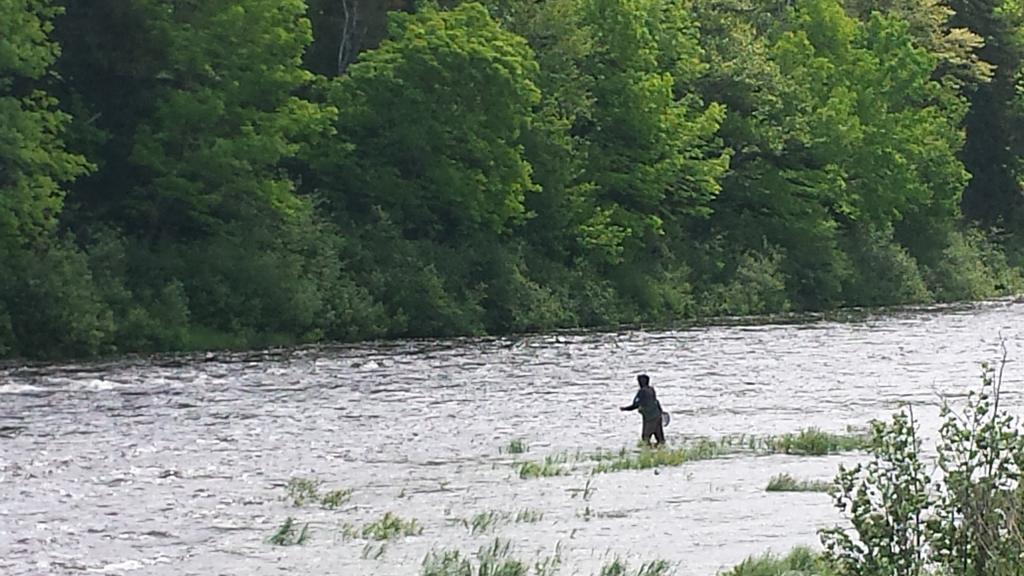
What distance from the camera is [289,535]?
65.3 feet

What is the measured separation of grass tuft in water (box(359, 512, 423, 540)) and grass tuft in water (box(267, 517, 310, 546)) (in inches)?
25.8

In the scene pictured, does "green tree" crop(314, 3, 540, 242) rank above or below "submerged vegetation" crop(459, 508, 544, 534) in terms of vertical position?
above

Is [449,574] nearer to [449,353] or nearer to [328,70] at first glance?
[449,353]

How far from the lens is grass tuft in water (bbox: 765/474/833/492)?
23047mm

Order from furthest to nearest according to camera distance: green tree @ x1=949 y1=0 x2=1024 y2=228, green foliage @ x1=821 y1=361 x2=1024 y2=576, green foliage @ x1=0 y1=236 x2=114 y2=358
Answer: green tree @ x1=949 y1=0 x2=1024 y2=228 → green foliage @ x1=0 y1=236 x2=114 y2=358 → green foliage @ x1=821 y1=361 x2=1024 y2=576

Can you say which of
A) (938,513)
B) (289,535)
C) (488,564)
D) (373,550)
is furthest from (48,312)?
(938,513)

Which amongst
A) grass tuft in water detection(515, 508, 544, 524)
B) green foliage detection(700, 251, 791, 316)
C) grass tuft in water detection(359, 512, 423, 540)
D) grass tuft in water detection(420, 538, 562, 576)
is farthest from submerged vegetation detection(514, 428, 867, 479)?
green foliage detection(700, 251, 791, 316)

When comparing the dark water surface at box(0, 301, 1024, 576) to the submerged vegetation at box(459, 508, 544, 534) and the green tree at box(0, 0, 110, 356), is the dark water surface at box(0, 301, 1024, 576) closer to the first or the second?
the submerged vegetation at box(459, 508, 544, 534)

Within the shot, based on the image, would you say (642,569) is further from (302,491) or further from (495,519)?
(302,491)

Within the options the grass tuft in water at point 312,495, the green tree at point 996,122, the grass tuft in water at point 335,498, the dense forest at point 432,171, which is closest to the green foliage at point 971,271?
the dense forest at point 432,171

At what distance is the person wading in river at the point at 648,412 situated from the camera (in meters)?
27.6

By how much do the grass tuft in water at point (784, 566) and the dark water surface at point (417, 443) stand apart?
0.83 metres

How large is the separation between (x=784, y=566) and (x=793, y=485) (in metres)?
6.53

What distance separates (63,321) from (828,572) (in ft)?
105
